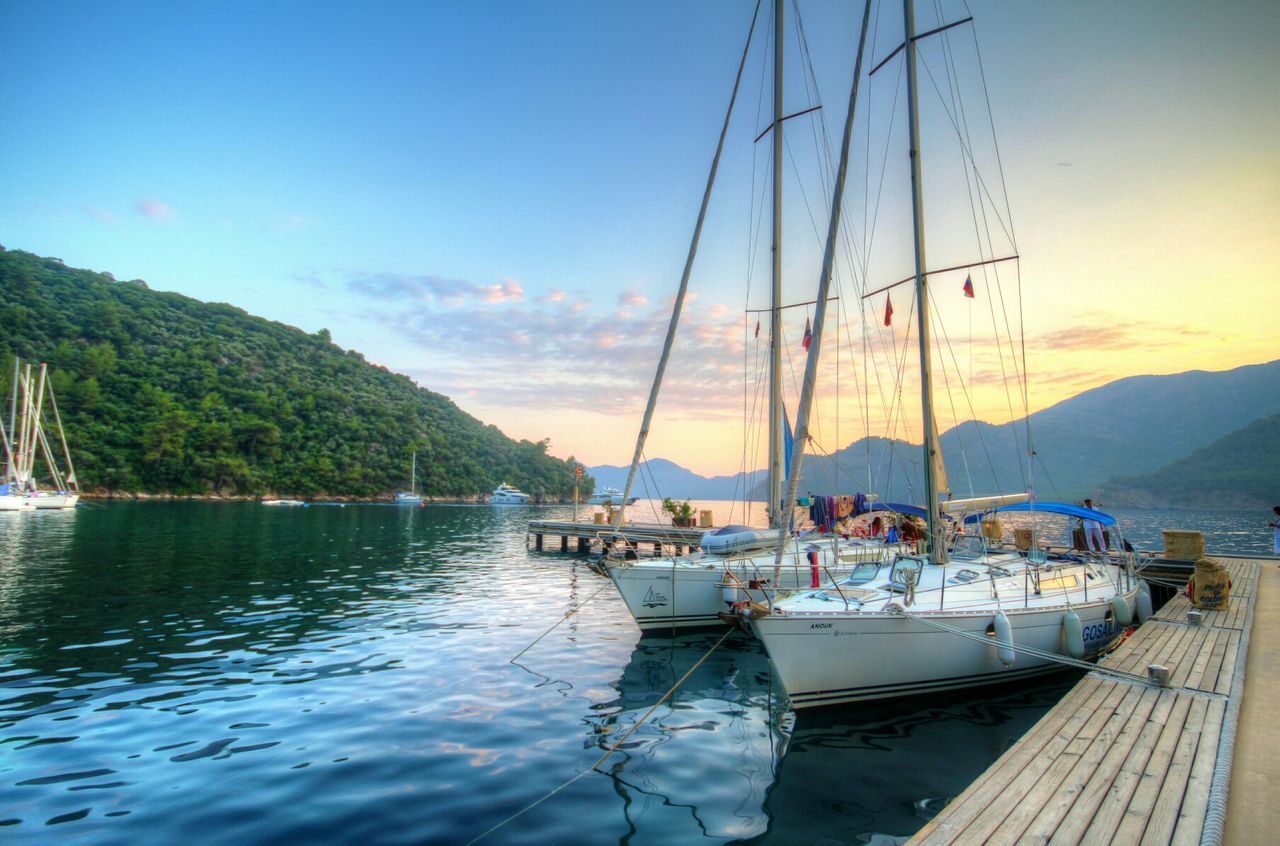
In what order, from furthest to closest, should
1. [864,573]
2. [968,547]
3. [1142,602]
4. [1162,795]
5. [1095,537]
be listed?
[1095,537] → [968,547] → [1142,602] → [864,573] → [1162,795]

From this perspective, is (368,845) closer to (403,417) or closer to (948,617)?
(948,617)

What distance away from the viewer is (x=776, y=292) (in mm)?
20156

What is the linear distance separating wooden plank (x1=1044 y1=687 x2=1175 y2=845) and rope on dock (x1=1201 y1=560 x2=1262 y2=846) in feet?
1.91

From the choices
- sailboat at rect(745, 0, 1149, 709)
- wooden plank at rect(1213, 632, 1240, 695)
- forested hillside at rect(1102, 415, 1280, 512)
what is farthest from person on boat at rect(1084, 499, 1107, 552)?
forested hillside at rect(1102, 415, 1280, 512)

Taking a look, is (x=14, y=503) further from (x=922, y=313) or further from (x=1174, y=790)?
(x=1174, y=790)

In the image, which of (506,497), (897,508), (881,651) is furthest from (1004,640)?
(506,497)

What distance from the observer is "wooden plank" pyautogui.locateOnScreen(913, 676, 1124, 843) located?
15.7 ft

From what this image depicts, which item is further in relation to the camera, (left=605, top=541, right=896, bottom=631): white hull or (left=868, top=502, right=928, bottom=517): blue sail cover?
(left=868, top=502, right=928, bottom=517): blue sail cover

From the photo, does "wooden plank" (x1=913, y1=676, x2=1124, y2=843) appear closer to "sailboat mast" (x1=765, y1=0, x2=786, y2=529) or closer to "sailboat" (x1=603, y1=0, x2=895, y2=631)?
"sailboat" (x1=603, y1=0, x2=895, y2=631)

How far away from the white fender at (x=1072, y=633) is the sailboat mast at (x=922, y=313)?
2.82 metres

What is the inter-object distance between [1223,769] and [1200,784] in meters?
0.41

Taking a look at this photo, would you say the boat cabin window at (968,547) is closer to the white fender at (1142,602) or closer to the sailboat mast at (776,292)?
the white fender at (1142,602)

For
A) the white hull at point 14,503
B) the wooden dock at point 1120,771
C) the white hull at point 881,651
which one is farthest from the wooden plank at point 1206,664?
the white hull at point 14,503

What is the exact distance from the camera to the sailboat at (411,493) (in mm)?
112375
